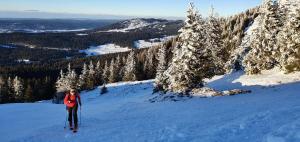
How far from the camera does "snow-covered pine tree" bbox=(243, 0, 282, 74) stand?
40562 mm

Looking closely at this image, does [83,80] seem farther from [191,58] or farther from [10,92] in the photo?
[191,58]

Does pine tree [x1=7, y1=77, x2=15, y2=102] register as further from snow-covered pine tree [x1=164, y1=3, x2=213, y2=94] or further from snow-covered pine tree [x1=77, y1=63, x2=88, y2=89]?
snow-covered pine tree [x1=164, y1=3, x2=213, y2=94]

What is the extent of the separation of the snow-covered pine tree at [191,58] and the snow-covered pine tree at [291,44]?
744cm

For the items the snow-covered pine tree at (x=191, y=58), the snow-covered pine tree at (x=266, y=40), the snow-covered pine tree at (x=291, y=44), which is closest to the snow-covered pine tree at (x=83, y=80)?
the snow-covered pine tree at (x=266, y=40)

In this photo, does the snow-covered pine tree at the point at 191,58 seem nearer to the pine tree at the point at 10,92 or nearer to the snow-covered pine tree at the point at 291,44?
the snow-covered pine tree at the point at 291,44

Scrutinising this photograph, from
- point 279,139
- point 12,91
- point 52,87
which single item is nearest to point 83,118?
point 279,139

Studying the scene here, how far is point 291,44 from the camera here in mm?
35906

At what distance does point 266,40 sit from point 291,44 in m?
5.24

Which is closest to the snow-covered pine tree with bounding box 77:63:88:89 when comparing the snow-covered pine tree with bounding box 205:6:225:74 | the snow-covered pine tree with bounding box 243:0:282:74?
the snow-covered pine tree with bounding box 205:6:225:74

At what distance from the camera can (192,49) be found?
111 ft

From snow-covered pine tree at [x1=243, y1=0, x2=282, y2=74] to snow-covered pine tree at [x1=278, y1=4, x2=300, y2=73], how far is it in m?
2.78

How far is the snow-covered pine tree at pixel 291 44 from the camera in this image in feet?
116

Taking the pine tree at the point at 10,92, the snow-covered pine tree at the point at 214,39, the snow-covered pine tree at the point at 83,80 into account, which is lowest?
the pine tree at the point at 10,92

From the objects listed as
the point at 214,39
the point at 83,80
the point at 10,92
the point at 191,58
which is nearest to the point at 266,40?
the point at 191,58
